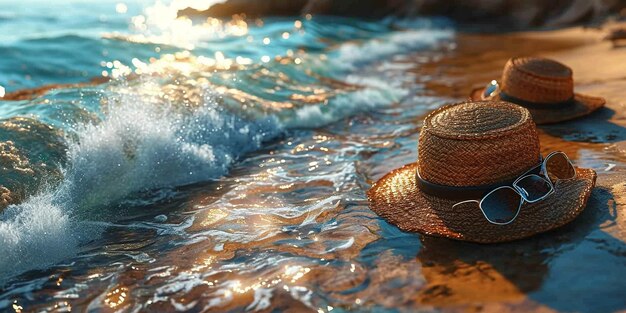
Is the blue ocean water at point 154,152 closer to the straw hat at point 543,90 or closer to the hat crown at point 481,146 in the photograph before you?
the hat crown at point 481,146

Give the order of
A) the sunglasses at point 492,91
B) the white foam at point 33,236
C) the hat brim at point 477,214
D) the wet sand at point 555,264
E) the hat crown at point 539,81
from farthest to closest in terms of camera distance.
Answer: the sunglasses at point 492,91 < the hat crown at point 539,81 < the white foam at point 33,236 < the hat brim at point 477,214 < the wet sand at point 555,264

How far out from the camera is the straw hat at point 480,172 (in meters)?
2.84

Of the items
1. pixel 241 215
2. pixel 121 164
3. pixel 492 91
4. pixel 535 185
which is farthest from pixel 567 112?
pixel 121 164

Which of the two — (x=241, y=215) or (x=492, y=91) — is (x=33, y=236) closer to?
(x=241, y=215)

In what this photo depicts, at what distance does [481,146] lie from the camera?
287cm

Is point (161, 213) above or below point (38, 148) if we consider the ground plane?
below

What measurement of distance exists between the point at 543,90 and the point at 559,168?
79.1 inches

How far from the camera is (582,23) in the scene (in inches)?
617

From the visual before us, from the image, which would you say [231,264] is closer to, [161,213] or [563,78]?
[161,213]

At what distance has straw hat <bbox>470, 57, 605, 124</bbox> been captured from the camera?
493cm

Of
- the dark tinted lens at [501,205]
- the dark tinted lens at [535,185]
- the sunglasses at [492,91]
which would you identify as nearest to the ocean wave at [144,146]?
the sunglasses at [492,91]

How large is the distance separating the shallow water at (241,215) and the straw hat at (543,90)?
0.67 ft

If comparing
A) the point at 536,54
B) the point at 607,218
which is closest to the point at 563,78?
the point at 607,218

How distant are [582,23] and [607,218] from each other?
47.9 feet
